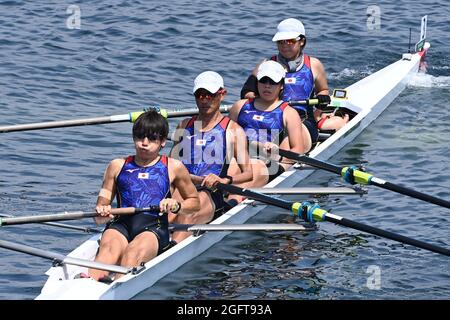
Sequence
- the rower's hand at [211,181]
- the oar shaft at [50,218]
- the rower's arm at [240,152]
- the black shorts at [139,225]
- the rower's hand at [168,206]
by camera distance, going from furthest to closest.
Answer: the rower's arm at [240,152]
the rower's hand at [211,181]
the black shorts at [139,225]
the rower's hand at [168,206]
the oar shaft at [50,218]

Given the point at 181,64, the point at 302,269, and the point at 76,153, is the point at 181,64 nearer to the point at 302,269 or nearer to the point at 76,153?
the point at 76,153

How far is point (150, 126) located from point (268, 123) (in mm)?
3680

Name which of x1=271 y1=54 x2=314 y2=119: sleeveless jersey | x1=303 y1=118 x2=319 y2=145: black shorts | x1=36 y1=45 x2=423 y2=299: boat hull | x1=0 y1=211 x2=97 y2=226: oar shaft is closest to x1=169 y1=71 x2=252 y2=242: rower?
x1=36 y1=45 x2=423 y2=299: boat hull

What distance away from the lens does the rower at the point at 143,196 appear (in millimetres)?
11719

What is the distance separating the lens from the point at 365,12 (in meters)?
27.5

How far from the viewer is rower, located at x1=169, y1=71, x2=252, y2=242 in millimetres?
13422

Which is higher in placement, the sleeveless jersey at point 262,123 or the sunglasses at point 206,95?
the sunglasses at point 206,95

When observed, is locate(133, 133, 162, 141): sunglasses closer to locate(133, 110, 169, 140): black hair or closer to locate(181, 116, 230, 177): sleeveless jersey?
locate(133, 110, 169, 140): black hair

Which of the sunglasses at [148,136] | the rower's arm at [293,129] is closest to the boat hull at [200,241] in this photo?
the rower's arm at [293,129]

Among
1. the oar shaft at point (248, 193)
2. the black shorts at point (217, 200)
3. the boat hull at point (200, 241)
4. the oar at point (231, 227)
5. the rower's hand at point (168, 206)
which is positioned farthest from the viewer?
the black shorts at point (217, 200)

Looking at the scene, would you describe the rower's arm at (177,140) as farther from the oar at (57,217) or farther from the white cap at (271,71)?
the oar at (57,217)

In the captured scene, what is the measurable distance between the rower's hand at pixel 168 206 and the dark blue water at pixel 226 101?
A: 918 mm
